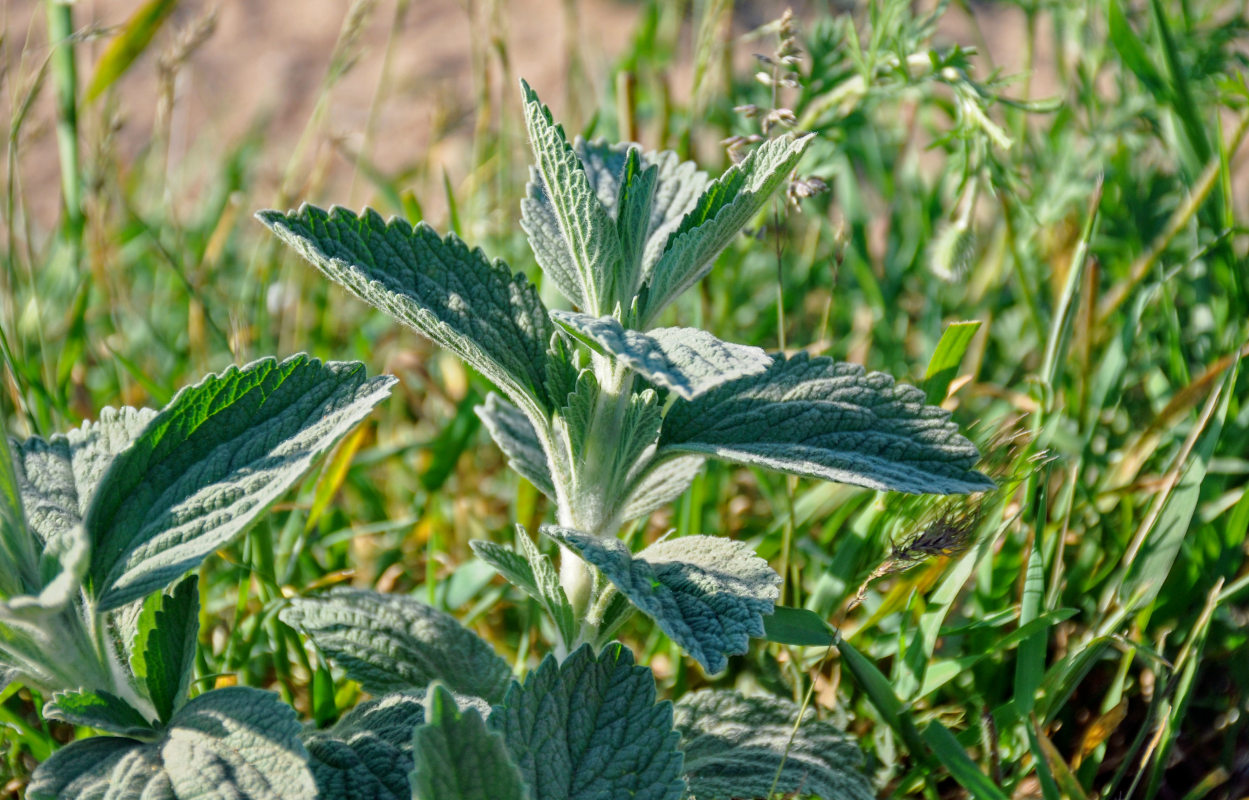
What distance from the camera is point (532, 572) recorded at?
1285 millimetres

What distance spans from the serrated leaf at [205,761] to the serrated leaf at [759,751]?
48cm

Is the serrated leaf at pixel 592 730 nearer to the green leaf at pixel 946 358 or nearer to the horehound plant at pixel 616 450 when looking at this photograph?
the horehound plant at pixel 616 450

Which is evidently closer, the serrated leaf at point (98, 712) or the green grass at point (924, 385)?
the serrated leaf at point (98, 712)

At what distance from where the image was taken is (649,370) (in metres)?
1.00

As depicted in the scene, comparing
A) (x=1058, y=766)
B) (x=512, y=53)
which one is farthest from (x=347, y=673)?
(x=512, y=53)

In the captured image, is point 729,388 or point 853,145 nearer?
point 729,388

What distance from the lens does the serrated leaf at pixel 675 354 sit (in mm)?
979

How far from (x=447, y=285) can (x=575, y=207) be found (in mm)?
219

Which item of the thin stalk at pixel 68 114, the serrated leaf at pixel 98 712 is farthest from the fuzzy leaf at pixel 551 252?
the thin stalk at pixel 68 114

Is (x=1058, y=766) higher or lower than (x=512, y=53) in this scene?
lower

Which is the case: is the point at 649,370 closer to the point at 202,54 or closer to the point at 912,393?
the point at 912,393

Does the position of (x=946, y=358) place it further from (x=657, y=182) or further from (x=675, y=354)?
(x=675, y=354)

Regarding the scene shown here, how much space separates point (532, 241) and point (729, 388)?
12.1 inches

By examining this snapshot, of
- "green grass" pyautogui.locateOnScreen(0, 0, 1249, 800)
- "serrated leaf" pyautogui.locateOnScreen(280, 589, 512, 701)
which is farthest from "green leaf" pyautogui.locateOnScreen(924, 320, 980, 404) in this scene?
"serrated leaf" pyautogui.locateOnScreen(280, 589, 512, 701)
